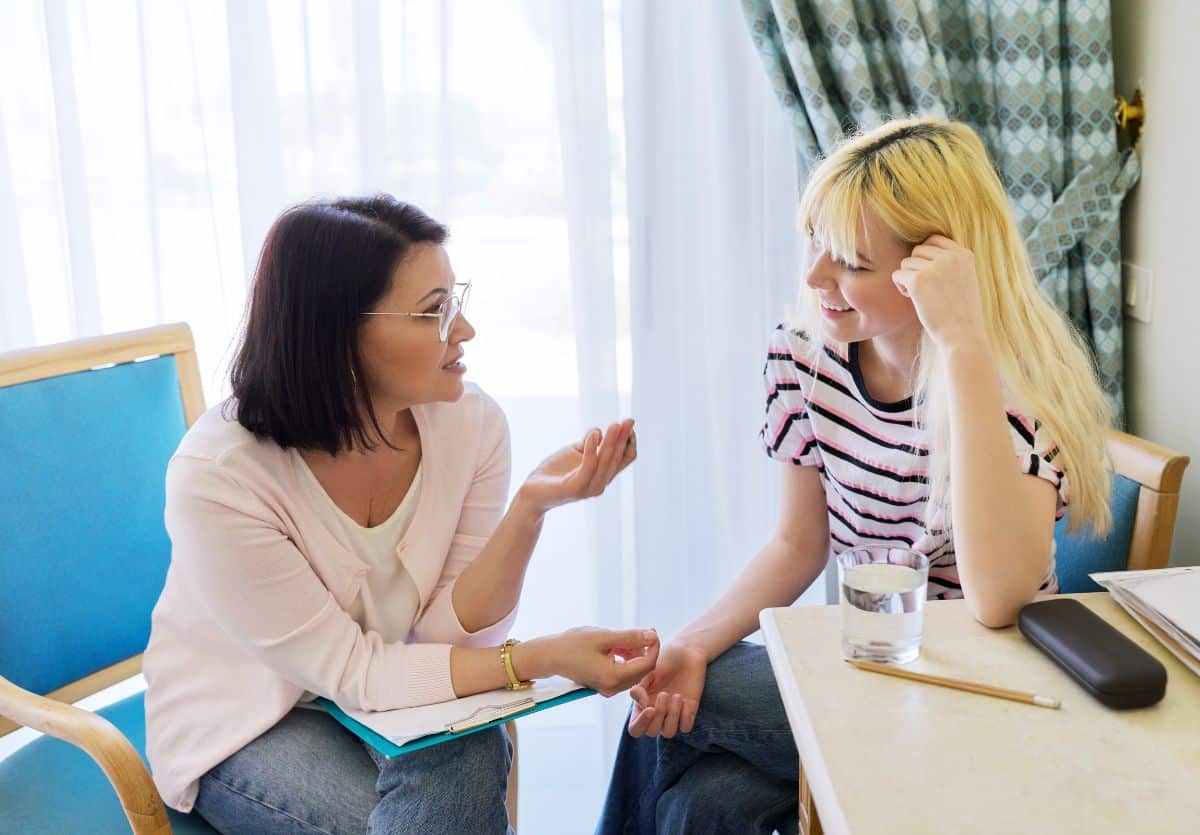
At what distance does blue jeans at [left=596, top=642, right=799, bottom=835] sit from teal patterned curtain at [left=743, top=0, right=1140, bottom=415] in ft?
2.97

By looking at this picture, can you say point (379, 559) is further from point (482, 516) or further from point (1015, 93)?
point (1015, 93)

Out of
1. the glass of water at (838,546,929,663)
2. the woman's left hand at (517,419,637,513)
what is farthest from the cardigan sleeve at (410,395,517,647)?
the glass of water at (838,546,929,663)

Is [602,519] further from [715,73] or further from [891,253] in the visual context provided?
[891,253]

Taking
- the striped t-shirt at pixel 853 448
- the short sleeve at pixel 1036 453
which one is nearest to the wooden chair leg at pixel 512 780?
the striped t-shirt at pixel 853 448

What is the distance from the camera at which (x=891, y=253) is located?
1.26 m

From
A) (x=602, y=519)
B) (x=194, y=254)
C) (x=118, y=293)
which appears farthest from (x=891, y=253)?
(x=118, y=293)

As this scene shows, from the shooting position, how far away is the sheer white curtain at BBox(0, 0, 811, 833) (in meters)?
1.97

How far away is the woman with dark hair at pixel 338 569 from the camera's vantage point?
48.3 inches

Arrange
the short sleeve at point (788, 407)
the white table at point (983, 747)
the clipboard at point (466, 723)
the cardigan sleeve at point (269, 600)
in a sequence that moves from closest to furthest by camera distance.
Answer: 1. the white table at point (983, 747)
2. the clipboard at point (466, 723)
3. the cardigan sleeve at point (269, 600)
4. the short sleeve at point (788, 407)

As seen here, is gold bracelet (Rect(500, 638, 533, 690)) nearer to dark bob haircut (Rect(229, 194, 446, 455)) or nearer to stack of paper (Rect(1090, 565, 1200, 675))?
dark bob haircut (Rect(229, 194, 446, 455))

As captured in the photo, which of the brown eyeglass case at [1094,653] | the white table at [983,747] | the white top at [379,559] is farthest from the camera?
the white top at [379,559]

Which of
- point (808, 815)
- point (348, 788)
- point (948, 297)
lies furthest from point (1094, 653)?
point (348, 788)

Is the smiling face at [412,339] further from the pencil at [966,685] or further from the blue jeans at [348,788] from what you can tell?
the pencil at [966,685]

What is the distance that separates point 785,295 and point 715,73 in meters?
0.43
